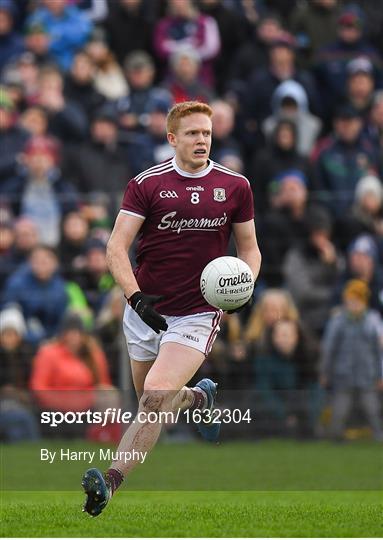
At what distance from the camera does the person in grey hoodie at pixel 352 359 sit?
16344 mm

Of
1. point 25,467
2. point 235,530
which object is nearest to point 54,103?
point 25,467

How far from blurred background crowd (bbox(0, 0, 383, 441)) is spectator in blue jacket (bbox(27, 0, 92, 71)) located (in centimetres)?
3

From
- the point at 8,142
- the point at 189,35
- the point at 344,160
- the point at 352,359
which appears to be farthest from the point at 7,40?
the point at 352,359

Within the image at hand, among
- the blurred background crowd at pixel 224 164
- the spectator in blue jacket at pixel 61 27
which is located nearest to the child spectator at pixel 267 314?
the blurred background crowd at pixel 224 164

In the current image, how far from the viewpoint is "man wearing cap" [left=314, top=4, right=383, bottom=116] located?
1992 centimetres

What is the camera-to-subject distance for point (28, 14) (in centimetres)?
2058

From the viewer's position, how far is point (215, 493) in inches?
482

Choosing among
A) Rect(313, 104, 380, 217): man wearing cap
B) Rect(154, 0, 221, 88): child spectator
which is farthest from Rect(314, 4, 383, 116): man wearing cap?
Rect(154, 0, 221, 88): child spectator

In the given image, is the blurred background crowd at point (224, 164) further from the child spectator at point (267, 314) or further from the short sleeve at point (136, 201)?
the short sleeve at point (136, 201)

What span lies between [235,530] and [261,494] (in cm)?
352

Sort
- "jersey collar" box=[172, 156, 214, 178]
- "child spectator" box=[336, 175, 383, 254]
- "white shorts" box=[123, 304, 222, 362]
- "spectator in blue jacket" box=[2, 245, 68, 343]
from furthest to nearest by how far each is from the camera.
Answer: "child spectator" box=[336, 175, 383, 254] < "spectator in blue jacket" box=[2, 245, 68, 343] < "jersey collar" box=[172, 156, 214, 178] < "white shorts" box=[123, 304, 222, 362]

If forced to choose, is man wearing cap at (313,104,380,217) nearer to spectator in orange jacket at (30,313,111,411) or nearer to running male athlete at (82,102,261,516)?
spectator in orange jacket at (30,313,111,411)

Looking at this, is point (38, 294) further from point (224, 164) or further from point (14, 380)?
point (224, 164)

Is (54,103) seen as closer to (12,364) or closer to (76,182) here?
(76,182)
